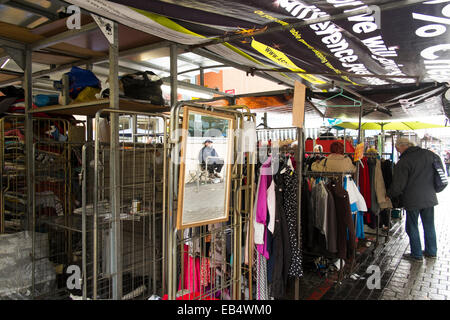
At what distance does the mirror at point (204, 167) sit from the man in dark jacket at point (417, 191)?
3747 millimetres

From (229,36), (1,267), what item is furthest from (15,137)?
(229,36)

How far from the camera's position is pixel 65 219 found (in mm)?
2824

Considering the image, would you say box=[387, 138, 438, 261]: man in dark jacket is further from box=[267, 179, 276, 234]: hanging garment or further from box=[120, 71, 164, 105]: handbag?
box=[120, 71, 164, 105]: handbag

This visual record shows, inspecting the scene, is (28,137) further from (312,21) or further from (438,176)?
(438,176)

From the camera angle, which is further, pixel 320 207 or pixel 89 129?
pixel 89 129

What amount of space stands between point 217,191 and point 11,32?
7.79 feet

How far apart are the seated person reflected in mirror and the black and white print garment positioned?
3.65 ft

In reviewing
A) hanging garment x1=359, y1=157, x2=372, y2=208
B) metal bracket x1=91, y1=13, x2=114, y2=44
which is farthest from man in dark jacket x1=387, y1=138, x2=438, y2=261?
metal bracket x1=91, y1=13, x2=114, y2=44

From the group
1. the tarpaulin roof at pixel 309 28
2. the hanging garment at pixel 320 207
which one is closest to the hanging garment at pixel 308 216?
the hanging garment at pixel 320 207

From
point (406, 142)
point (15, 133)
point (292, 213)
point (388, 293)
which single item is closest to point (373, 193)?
point (406, 142)

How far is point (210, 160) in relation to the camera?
1992 mm

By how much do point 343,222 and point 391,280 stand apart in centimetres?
140

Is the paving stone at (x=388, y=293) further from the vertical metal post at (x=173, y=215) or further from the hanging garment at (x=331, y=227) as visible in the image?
the vertical metal post at (x=173, y=215)
